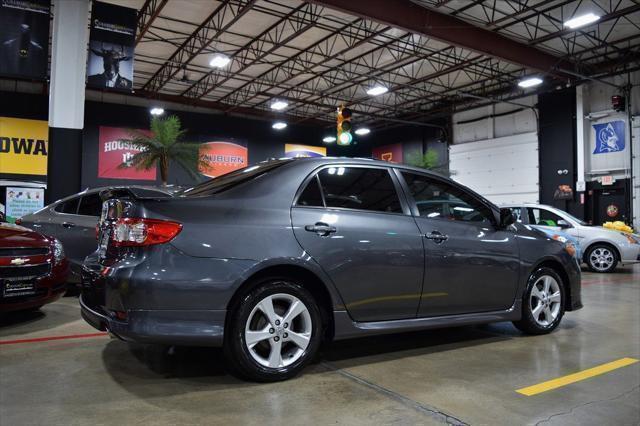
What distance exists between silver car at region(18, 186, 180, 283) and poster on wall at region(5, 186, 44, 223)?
13211mm

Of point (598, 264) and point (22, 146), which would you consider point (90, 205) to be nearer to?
point (598, 264)

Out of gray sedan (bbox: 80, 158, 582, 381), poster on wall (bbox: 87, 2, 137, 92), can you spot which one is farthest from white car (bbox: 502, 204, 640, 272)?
poster on wall (bbox: 87, 2, 137, 92)

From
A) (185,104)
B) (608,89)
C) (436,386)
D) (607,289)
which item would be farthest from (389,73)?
(436,386)

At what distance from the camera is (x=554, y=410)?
2.58 metres

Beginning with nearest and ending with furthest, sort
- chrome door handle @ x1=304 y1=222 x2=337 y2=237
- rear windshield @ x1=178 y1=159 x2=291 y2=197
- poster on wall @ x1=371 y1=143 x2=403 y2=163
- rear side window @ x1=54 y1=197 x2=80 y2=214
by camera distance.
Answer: chrome door handle @ x1=304 y1=222 x2=337 y2=237
rear windshield @ x1=178 y1=159 x2=291 y2=197
rear side window @ x1=54 y1=197 x2=80 y2=214
poster on wall @ x1=371 y1=143 x2=403 y2=163

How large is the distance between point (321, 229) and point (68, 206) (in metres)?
4.54

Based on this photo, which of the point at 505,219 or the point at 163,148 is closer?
the point at 505,219

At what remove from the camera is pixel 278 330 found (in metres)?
2.88

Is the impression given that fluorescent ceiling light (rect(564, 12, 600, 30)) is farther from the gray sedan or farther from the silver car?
the silver car

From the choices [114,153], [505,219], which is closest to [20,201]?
[114,153]

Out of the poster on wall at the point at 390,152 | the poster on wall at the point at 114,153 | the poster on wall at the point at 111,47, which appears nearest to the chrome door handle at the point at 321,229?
the poster on wall at the point at 111,47

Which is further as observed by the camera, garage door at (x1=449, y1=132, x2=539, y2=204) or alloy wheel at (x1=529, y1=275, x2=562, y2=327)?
garage door at (x1=449, y1=132, x2=539, y2=204)

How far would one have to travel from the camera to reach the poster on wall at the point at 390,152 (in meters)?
27.5

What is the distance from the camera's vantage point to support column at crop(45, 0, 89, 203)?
9336 millimetres
